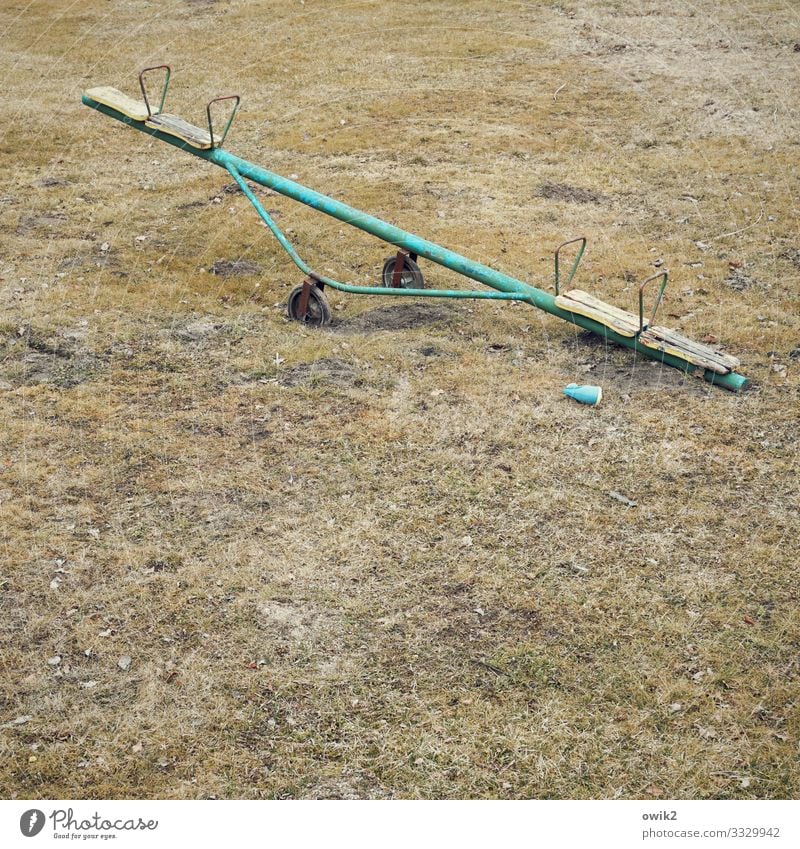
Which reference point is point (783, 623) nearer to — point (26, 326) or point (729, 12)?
point (26, 326)

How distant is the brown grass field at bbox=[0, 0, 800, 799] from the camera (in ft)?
14.3

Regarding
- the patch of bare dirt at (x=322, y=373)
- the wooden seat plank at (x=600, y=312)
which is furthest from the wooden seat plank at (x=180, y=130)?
the wooden seat plank at (x=600, y=312)

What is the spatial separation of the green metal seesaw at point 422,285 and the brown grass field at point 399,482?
20 cm

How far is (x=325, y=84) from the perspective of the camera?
14.0m

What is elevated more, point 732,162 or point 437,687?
point 732,162

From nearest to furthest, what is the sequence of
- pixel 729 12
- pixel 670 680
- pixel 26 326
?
pixel 670 680 < pixel 26 326 < pixel 729 12

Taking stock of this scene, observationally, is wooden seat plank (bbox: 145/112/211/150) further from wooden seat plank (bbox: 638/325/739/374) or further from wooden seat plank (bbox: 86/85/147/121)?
wooden seat plank (bbox: 638/325/739/374)

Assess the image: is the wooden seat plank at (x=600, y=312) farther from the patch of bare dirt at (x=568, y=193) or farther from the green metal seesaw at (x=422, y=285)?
the patch of bare dirt at (x=568, y=193)

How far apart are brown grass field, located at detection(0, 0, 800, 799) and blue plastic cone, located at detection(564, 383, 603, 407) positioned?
91 mm

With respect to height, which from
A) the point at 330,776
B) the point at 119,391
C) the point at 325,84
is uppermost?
the point at 325,84

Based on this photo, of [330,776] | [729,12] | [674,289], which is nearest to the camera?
[330,776]

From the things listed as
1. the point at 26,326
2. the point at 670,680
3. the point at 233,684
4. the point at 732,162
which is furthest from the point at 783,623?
the point at 732,162

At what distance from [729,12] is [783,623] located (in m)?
14.0

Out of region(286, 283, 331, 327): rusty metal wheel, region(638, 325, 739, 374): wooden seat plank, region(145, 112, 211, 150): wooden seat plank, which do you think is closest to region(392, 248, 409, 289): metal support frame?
region(286, 283, 331, 327): rusty metal wheel
